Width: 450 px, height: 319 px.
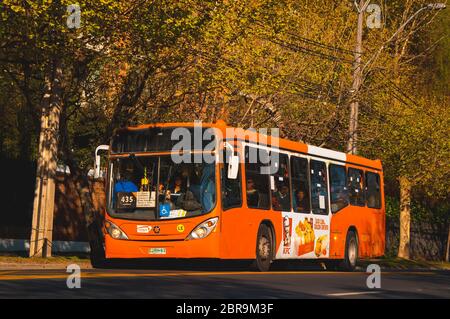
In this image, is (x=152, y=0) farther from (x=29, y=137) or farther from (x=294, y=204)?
(x=29, y=137)

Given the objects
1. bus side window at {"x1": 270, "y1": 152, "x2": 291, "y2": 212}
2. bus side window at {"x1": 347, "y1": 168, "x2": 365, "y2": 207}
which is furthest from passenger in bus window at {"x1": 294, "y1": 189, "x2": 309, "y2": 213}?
bus side window at {"x1": 347, "y1": 168, "x2": 365, "y2": 207}

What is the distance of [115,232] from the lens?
24281 millimetres

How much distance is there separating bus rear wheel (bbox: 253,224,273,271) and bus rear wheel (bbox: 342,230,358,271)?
530cm

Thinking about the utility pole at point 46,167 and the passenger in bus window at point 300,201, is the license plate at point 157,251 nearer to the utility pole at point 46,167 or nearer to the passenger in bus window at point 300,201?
the passenger in bus window at point 300,201

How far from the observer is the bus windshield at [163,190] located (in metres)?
23.7

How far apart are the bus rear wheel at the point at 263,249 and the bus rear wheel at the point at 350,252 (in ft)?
17.4

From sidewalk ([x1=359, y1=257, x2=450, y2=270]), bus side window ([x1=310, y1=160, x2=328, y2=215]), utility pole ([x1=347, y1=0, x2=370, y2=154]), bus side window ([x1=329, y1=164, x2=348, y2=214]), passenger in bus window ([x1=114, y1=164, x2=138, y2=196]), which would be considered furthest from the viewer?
sidewalk ([x1=359, y1=257, x2=450, y2=270])

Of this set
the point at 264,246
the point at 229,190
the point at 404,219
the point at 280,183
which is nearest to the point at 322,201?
the point at 280,183

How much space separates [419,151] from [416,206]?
949cm

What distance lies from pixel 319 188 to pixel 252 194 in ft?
13.2

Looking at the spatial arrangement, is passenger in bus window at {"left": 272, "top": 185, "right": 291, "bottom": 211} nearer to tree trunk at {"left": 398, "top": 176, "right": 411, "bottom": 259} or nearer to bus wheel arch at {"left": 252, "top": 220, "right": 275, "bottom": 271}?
bus wheel arch at {"left": 252, "top": 220, "right": 275, "bottom": 271}

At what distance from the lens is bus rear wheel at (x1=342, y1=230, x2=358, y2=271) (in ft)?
101

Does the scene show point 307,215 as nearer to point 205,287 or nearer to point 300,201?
point 300,201

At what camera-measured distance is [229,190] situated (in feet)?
79.1
